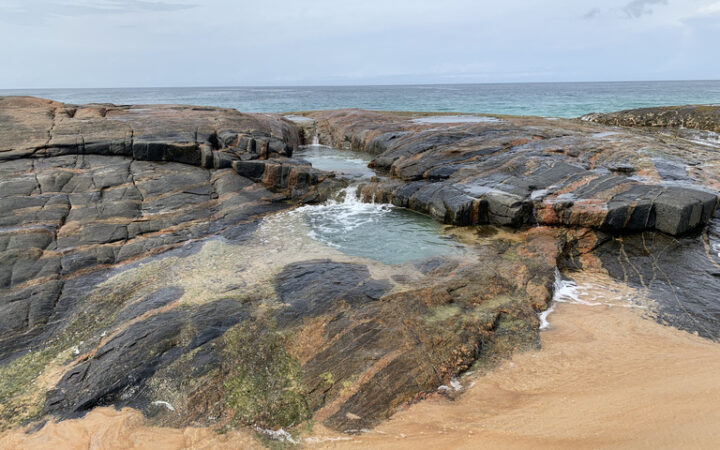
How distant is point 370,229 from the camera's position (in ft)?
46.4

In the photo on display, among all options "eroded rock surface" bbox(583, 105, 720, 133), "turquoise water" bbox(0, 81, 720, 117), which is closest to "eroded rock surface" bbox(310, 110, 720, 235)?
"eroded rock surface" bbox(583, 105, 720, 133)

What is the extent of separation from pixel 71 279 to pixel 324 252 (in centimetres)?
678

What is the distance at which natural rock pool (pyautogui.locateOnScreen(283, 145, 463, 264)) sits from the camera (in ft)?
39.3

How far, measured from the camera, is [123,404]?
636 cm

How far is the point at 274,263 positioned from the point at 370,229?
4321 millimetres

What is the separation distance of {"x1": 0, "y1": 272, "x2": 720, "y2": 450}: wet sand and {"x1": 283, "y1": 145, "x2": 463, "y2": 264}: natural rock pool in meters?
5.10

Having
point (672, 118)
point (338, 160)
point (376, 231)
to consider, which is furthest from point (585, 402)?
point (672, 118)

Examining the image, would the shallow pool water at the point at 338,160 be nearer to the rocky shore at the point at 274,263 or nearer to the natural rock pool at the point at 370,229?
the natural rock pool at the point at 370,229

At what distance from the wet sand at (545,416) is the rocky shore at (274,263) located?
0.33 m

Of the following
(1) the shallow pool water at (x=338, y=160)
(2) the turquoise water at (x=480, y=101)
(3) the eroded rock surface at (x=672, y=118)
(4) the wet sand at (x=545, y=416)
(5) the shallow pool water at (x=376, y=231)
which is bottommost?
(4) the wet sand at (x=545, y=416)

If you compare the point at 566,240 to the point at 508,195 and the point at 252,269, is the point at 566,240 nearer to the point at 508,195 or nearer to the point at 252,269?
the point at 508,195

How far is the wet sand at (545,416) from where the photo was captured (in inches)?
214

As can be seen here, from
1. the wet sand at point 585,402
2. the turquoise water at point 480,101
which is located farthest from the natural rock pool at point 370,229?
the turquoise water at point 480,101

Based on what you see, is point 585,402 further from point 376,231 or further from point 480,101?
point 480,101
